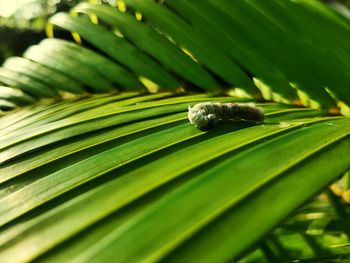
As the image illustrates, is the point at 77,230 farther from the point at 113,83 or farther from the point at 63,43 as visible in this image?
the point at 63,43

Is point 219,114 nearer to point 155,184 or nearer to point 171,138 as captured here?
point 171,138

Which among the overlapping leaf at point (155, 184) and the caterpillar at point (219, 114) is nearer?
the overlapping leaf at point (155, 184)

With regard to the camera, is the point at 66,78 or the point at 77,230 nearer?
the point at 77,230

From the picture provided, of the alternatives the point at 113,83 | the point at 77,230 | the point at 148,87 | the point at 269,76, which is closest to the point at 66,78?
the point at 113,83

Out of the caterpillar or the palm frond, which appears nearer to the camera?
the palm frond

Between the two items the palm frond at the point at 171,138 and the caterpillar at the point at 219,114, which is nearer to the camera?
the palm frond at the point at 171,138

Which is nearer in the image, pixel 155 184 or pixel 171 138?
pixel 155 184

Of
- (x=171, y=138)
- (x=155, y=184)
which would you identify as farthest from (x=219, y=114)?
(x=155, y=184)

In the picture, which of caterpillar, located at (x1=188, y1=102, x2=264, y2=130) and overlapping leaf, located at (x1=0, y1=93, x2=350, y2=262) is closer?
overlapping leaf, located at (x1=0, y1=93, x2=350, y2=262)
